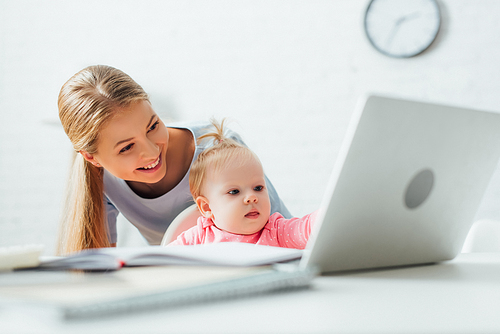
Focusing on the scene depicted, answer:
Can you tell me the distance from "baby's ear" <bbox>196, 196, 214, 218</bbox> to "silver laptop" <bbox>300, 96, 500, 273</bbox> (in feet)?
2.24

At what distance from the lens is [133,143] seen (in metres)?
1.21

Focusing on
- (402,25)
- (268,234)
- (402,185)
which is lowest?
(268,234)

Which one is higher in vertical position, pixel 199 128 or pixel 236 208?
pixel 199 128

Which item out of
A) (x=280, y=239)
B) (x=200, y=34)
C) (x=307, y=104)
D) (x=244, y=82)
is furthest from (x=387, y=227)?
(x=200, y=34)

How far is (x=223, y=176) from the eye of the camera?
1.16 m

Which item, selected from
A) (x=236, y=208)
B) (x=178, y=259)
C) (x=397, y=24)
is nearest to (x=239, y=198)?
(x=236, y=208)

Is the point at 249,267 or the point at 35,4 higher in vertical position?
the point at 35,4

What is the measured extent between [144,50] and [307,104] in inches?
42.7

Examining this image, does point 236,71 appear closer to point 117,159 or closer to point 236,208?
point 117,159

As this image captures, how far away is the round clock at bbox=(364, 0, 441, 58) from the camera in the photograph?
2.23m

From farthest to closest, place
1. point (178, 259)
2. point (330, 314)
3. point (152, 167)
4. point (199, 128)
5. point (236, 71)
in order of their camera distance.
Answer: point (236, 71) → point (199, 128) → point (152, 167) → point (178, 259) → point (330, 314)

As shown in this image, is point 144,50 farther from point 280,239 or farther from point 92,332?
point 92,332

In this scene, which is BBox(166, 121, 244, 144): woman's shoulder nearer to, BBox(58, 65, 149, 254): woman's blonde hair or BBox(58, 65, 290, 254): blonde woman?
BBox(58, 65, 290, 254): blonde woman

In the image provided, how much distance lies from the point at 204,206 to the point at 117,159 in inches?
10.8
